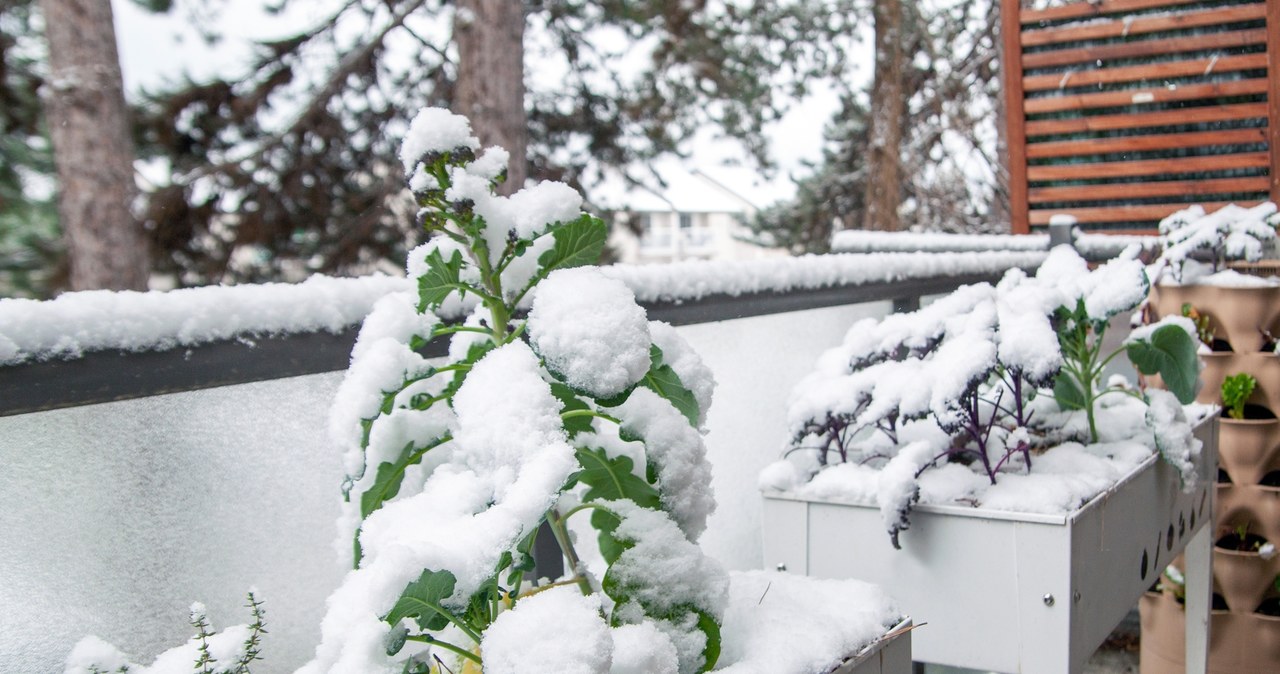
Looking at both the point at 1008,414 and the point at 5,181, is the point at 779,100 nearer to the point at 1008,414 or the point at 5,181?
the point at 5,181

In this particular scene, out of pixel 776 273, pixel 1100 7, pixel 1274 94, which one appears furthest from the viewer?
pixel 1100 7

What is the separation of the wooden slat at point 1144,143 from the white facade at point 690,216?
3.56 metres

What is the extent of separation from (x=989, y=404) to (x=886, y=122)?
30.6ft

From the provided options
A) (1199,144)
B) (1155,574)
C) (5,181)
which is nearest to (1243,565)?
(1155,574)

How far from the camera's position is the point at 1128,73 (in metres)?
3.49

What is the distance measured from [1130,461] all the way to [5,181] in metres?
7.73

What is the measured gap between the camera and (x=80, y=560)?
2.76 ft

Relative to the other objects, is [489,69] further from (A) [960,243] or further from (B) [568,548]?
(B) [568,548]

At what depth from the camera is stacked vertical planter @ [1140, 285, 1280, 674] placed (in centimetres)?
232

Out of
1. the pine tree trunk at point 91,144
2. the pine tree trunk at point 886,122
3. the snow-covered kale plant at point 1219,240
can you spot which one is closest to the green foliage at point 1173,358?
the snow-covered kale plant at point 1219,240

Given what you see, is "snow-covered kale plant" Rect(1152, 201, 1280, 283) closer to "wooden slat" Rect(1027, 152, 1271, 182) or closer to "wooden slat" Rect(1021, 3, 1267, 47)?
"wooden slat" Rect(1027, 152, 1271, 182)

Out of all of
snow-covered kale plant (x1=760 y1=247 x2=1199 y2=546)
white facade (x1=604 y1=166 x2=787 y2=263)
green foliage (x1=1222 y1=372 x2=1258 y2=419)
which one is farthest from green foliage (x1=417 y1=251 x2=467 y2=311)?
white facade (x1=604 y1=166 x2=787 y2=263)

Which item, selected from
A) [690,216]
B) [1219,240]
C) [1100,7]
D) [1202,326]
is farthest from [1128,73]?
[690,216]

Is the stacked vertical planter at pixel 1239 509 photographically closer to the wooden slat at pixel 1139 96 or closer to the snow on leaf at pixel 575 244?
→ the wooden slat at pixel 1139 96
